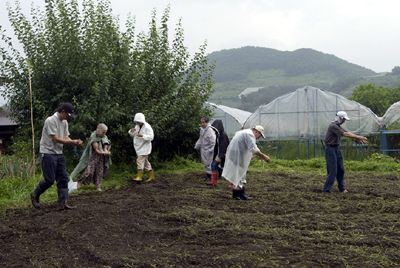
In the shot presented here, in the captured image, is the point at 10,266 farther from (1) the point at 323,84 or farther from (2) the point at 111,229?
(1) the point at 323,84

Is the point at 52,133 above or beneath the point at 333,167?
above

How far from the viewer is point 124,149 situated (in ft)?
51.3

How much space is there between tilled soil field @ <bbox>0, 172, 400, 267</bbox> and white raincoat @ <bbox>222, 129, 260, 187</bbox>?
48 cm

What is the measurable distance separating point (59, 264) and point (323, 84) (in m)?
72.2

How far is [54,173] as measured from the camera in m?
8.90

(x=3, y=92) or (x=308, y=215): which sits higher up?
(x=3, y=92)

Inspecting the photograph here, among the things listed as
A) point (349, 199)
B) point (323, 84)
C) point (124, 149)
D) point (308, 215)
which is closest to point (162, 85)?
point (124, 149)

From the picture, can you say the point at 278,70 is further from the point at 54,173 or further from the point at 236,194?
the point at 54,173

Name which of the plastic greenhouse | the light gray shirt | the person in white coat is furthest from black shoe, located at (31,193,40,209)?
the plastic greenhouse

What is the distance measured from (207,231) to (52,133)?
299 centimetres

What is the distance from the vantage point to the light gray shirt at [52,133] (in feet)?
28.9

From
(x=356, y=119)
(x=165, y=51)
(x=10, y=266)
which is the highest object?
(x=165, y=51)

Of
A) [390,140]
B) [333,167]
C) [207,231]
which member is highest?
[390,140]

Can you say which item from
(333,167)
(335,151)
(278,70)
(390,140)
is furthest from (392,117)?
(278,70)
